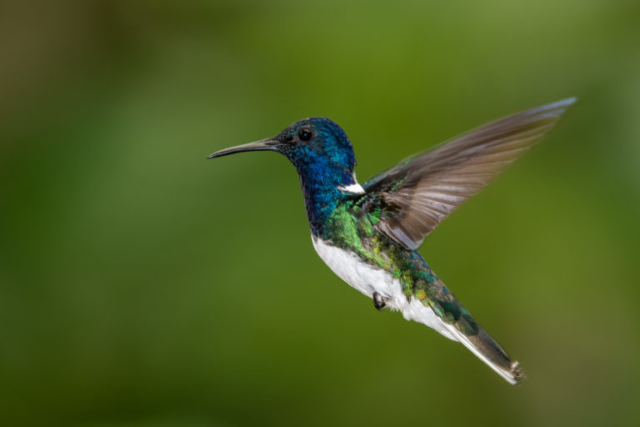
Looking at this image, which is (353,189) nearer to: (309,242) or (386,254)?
(386,254)

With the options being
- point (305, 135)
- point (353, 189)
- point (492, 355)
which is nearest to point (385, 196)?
Result: point (353, 189)

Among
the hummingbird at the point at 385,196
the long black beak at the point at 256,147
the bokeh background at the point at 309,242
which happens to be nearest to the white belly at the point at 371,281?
the hummingbird at the point at 385,196

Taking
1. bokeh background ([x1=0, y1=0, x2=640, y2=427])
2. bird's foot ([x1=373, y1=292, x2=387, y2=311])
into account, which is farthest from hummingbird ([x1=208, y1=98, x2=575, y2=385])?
bokeh background ([x1=0, y1=0, x2=640, y2=427])

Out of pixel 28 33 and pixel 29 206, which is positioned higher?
pixel 28 33

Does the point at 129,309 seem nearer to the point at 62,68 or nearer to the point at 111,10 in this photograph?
the point at 62,68

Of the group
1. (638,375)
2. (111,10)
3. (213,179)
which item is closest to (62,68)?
(111,10)

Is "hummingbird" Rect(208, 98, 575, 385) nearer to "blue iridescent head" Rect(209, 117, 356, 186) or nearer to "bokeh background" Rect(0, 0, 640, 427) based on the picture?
"blue iridescent head" Rect(209, 117, 356, 186)
